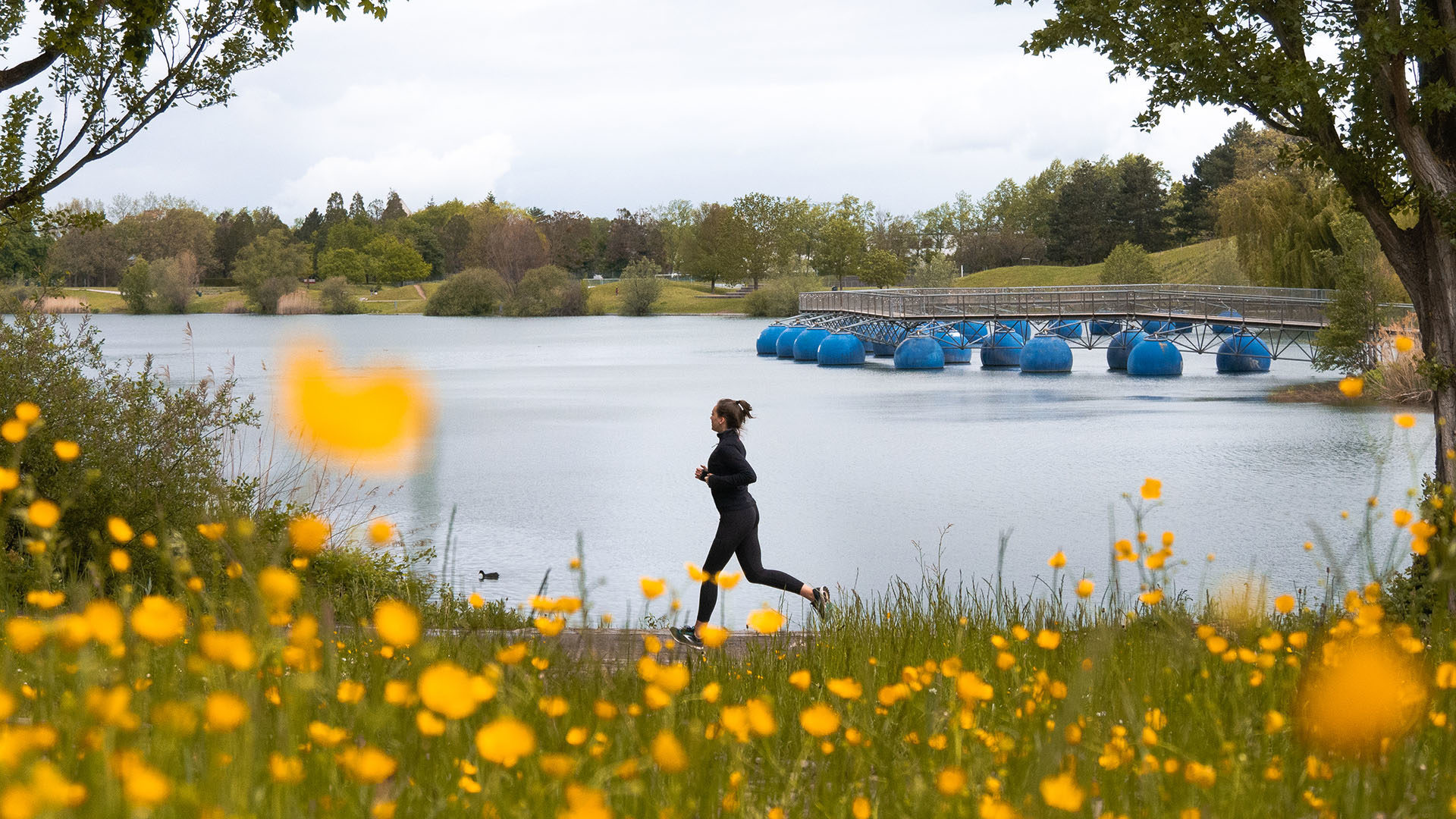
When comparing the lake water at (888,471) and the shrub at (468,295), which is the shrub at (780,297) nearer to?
the shrub at (468,295)

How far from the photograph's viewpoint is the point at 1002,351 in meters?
49.8

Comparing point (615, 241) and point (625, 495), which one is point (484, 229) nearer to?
point (615, 241)

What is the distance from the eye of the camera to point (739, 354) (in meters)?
57.7

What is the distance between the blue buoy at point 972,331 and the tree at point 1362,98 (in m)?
44.8

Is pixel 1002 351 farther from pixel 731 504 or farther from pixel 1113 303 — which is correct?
pixel 731 504

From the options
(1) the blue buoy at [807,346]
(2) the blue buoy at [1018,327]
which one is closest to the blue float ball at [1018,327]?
(2) the blue buoy at [1018,327]

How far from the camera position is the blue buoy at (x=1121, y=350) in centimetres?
4747

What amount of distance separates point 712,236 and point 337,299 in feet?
118

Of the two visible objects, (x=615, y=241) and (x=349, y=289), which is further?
(x=615, y=241)

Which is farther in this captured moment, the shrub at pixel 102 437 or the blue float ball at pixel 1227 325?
the blue float ball at pixel 1227 325

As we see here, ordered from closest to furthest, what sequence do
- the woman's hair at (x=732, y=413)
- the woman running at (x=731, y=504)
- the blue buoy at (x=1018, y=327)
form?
the woman running at (x=731, y=504)
the woman's hair at (x=732, y=413)
the blue buoy at (x=1018, y=327)

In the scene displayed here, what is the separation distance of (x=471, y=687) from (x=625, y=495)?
63.4 ft

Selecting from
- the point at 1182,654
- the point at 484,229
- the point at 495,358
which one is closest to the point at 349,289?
the point at 484,229

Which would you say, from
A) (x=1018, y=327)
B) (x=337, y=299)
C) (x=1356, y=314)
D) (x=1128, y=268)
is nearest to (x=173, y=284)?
(x=337, y=299)
